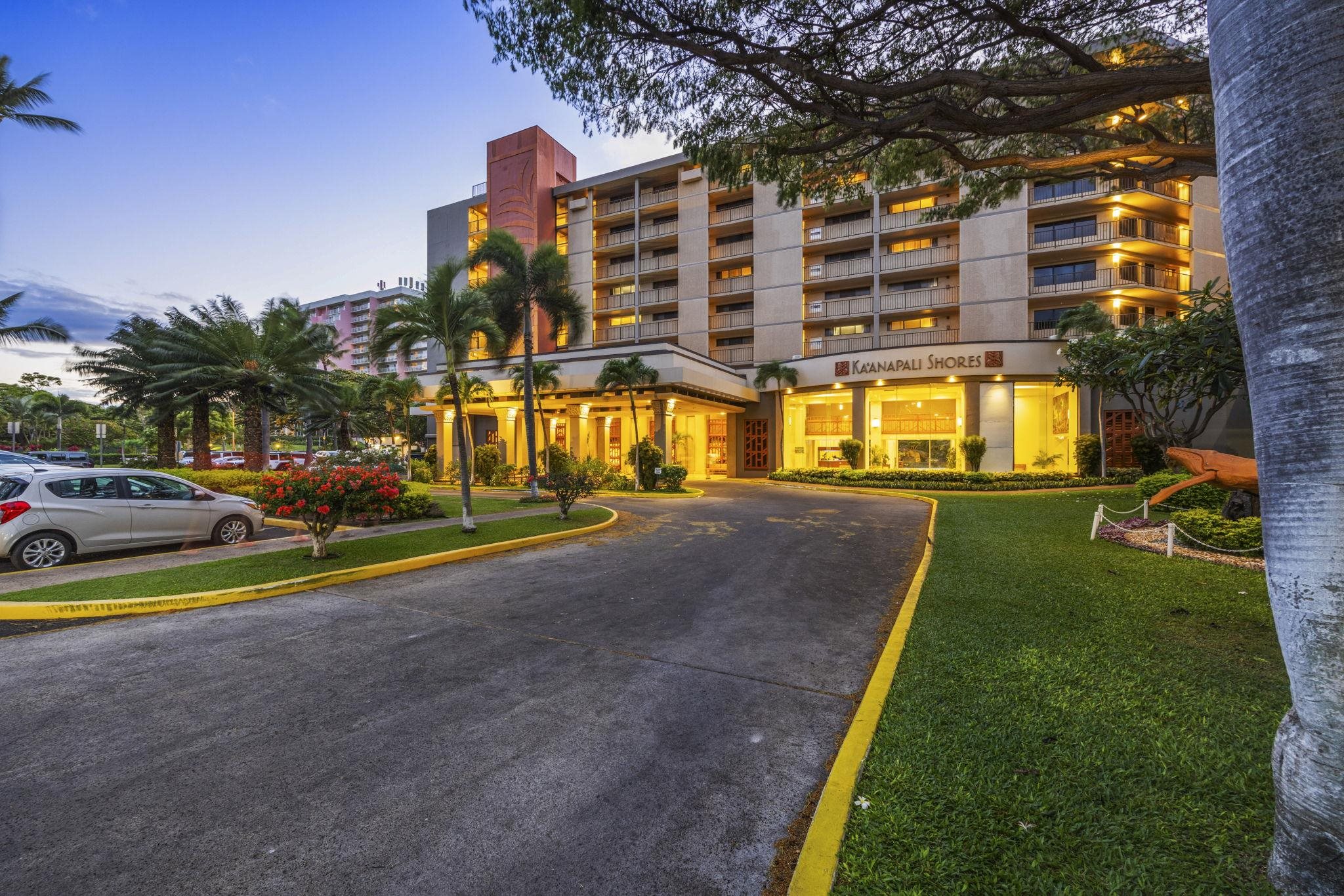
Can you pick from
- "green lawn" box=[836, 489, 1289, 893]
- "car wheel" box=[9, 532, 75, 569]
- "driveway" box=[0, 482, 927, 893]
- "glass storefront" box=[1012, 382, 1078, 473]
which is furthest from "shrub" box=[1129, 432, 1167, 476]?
"car wheel" box=[9, 532, 75, 569]

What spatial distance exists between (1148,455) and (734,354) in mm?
20776

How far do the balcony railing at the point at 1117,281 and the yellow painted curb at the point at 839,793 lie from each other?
29.9 m

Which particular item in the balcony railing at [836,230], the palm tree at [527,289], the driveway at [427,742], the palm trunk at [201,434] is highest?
the balcony railing at [836,230]

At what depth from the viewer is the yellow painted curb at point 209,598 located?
5.65 meters

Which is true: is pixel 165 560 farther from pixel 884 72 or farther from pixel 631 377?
pixel 631 377

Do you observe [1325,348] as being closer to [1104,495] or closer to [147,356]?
[1104,495]

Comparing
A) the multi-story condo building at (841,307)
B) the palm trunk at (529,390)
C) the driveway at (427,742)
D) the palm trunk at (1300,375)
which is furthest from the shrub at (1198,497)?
the palm trunk at (529,390)

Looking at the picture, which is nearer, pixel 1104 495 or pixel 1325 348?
pixel 1325 348

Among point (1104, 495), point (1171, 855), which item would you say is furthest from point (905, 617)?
point (1104, 495)

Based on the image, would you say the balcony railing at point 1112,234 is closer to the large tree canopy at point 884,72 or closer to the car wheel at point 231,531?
the large tree canopy at point 884,72

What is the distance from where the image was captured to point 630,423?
2964 cm

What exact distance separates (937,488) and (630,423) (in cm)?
1559

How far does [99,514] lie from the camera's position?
27.0 ft

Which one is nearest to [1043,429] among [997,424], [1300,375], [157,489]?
[997,424]
